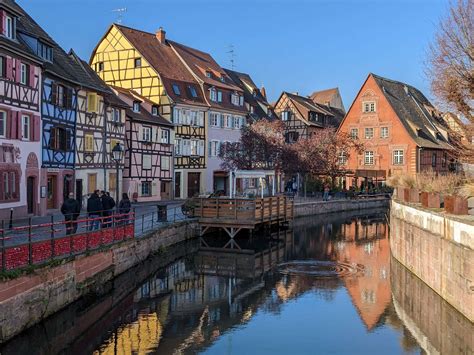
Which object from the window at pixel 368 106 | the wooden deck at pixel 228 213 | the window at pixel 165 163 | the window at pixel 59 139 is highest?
the window at pixel 368 106

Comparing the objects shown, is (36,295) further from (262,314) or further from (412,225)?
(412,225)

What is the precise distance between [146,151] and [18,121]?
1767 cm

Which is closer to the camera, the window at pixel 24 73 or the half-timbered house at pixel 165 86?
the window at pixel 24 73

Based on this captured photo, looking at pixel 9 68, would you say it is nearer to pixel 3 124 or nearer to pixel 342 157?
pixel 3 124

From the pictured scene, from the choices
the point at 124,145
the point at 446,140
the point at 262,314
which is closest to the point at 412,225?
the point at 262,314

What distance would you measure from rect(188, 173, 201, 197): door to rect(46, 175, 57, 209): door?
19.1 metres

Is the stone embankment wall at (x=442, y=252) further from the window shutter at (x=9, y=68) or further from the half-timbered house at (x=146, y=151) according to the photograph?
the half-timbered house at (x=146, y=151)

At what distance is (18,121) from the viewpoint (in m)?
26.0

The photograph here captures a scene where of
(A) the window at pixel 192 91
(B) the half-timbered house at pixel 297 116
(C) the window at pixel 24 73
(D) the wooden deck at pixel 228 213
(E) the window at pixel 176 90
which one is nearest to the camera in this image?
(C) the window at pixel 24 73

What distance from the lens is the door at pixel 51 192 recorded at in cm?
3062

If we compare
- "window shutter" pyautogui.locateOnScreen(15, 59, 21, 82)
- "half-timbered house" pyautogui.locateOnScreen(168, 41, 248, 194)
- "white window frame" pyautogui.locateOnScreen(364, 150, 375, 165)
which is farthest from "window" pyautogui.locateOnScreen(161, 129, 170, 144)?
"white window frame" pyautogui.locateOnScreen(364, 150, 375, 165)

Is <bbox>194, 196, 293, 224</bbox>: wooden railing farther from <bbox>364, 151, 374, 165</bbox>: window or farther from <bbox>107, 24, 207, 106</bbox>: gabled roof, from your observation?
<bbox>364, 151, 374, 165</bbox>: window

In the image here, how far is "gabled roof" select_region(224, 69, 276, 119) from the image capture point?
63.3m

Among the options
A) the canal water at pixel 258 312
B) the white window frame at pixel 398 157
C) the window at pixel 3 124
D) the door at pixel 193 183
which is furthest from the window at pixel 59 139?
the white window frame at pixel 398 157
